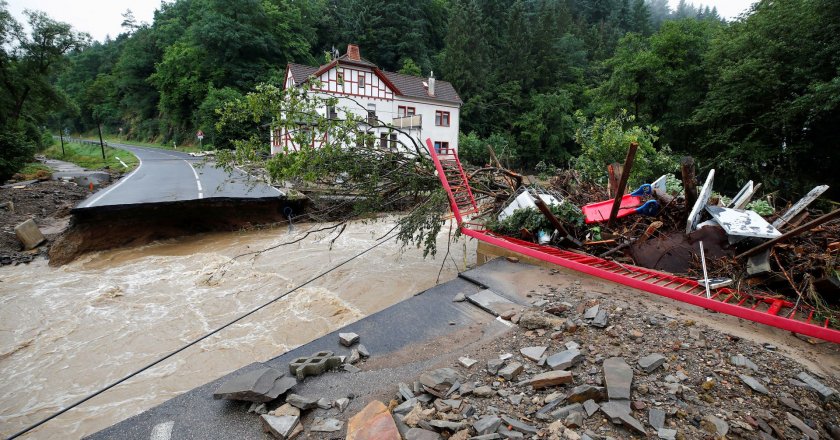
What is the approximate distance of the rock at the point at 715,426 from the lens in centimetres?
226

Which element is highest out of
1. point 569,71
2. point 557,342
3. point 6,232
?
point 569,71

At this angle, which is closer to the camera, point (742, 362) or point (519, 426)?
point (519, 426)

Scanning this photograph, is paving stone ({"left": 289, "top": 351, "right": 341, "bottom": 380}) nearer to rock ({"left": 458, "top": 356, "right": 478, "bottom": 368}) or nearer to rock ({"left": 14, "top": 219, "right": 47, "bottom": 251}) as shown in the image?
rock ({"left": 458, "top": 356, "right": 478, "bottom": 368})

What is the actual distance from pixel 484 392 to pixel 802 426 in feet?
6.50

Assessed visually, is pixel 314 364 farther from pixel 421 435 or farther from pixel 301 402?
pixel 421 435

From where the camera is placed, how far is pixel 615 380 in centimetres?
265

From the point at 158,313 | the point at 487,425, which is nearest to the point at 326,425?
the point at 487,425

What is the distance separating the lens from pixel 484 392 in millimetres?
2734

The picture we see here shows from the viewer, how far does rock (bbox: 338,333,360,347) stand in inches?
152

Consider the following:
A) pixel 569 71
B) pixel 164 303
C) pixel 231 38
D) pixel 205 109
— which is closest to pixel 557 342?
pixel 164 303

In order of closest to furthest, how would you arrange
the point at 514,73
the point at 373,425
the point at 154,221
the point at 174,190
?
the point at 373,425 < the point at 154,221 < the point at 174,190 < the point at 514,73

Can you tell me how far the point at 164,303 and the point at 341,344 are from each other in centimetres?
555

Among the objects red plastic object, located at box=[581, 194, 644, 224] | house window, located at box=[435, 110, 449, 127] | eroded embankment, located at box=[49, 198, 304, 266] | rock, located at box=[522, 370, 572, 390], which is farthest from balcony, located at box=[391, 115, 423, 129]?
rock, located at box=[522, 370, 572, 390]

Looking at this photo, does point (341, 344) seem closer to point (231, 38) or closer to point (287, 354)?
point (287, 354)
